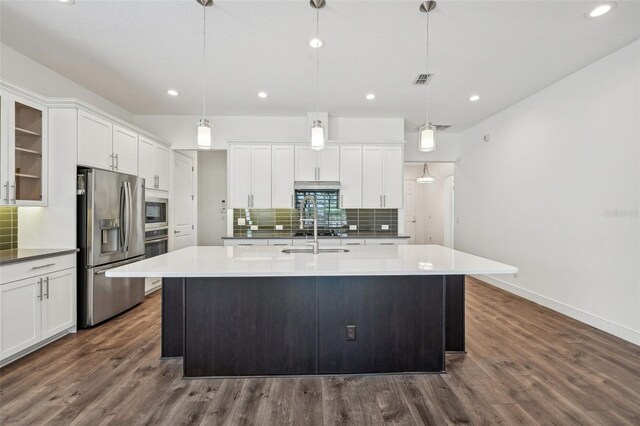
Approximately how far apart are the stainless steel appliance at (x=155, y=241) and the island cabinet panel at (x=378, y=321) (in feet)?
10.4

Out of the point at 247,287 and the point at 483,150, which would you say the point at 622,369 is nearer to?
the point at 247,287

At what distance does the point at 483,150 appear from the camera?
5.39 m

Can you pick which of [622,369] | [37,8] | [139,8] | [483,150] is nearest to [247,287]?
[139,8]

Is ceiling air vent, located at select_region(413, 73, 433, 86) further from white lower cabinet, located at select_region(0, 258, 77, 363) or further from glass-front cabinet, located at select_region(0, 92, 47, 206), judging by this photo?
white lower cabinet, located at select_region(0, 258, 77, 363)

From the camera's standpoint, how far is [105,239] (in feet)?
10.9

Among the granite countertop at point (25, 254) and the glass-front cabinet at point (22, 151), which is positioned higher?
the glass-front cabinet at point (22, 151)

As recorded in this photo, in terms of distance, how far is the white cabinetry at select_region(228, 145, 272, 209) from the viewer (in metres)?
4.87

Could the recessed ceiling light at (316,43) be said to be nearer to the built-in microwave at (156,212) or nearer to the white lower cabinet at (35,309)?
the built-in microwave at (156,212)

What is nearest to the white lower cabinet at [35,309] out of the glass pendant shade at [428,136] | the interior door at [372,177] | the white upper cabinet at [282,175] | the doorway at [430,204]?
the white upper cabinet at [282,175]

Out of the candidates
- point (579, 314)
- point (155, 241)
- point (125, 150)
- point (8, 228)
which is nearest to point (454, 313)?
point (579, 314)

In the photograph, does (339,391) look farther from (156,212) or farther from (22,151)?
(156,212)

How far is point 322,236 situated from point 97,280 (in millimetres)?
2870

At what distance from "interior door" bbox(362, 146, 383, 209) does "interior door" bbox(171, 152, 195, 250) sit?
126 inches

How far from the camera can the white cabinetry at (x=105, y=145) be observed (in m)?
3.17
